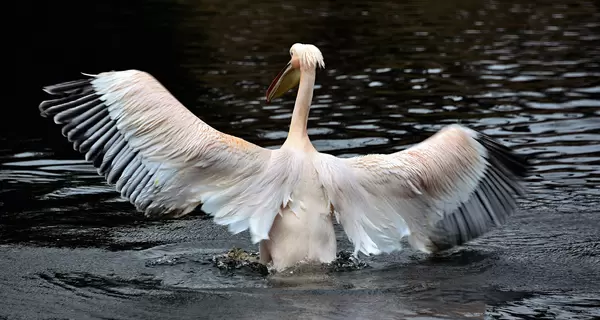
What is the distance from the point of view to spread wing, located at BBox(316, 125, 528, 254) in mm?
6645

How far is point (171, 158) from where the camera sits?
649 cm

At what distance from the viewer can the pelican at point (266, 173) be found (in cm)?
650

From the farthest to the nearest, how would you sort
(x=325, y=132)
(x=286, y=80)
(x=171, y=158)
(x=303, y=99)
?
(x=325, y=132) < (x=286, y=80) < (x=303, y=99) < (x=171, y=158)

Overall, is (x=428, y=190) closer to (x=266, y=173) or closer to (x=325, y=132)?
(x=266, y=173)

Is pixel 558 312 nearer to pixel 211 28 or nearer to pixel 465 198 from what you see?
pixel 465 198

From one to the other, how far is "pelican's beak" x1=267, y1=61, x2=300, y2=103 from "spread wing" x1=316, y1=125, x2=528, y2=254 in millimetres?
757

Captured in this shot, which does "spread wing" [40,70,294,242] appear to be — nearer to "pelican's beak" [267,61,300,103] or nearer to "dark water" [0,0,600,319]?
"dark water" [0,0,600,319]

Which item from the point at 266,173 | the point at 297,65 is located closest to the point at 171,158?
the point at 266,173

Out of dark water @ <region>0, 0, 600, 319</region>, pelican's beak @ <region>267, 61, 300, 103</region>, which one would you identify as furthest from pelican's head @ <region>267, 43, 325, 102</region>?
dark water @ <region>0, 0, 600, 319</region>

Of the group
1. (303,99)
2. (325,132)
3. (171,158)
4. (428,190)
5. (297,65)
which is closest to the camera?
(171,158)

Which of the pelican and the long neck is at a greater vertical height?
the long neck

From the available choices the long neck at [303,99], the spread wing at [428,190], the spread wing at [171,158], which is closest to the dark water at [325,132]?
the spread wing at [428,190]

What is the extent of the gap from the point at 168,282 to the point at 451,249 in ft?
6.42

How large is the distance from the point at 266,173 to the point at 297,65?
2.93 ft
